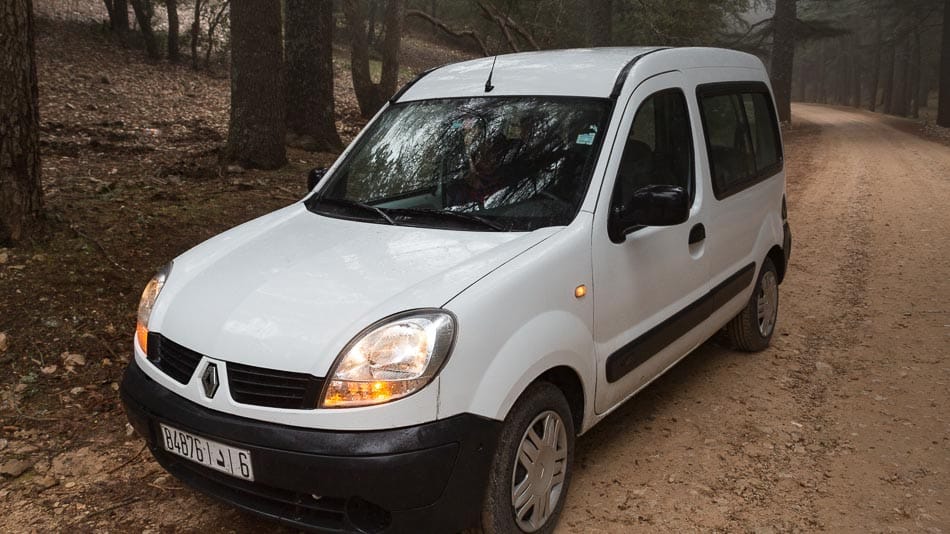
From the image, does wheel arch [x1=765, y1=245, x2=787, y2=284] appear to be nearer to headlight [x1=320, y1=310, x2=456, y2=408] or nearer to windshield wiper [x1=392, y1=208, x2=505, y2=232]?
windshield wiper [x1=392, y1=208, x2=505, y2=232]

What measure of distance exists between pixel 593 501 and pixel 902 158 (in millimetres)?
15859

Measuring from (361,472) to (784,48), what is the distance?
25.8 m

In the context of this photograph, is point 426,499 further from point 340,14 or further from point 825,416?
point 340,14

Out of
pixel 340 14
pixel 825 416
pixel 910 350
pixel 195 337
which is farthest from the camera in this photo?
pixel 340 14

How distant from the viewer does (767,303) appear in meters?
5.41

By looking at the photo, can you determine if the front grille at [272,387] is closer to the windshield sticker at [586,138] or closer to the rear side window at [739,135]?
the windshield sticker at [586,138]

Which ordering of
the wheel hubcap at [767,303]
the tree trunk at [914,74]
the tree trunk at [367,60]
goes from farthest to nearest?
the tree trunk at [914,74], the tree trunk at [367,60], the wheel hubcap at [767,303]

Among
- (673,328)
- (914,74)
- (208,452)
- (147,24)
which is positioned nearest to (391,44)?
(147,24)

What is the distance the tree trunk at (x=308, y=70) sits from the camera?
10.4m

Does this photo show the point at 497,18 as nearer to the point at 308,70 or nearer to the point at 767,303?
the point at 308,70

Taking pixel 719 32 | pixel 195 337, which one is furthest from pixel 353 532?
pixel 719 32

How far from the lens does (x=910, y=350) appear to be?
17.8ft

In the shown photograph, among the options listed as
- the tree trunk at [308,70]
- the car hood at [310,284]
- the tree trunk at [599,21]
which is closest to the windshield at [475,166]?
the car hood at [310,284]

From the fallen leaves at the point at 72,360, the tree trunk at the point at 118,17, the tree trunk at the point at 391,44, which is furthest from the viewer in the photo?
the tree trunk at the point at 118,17
